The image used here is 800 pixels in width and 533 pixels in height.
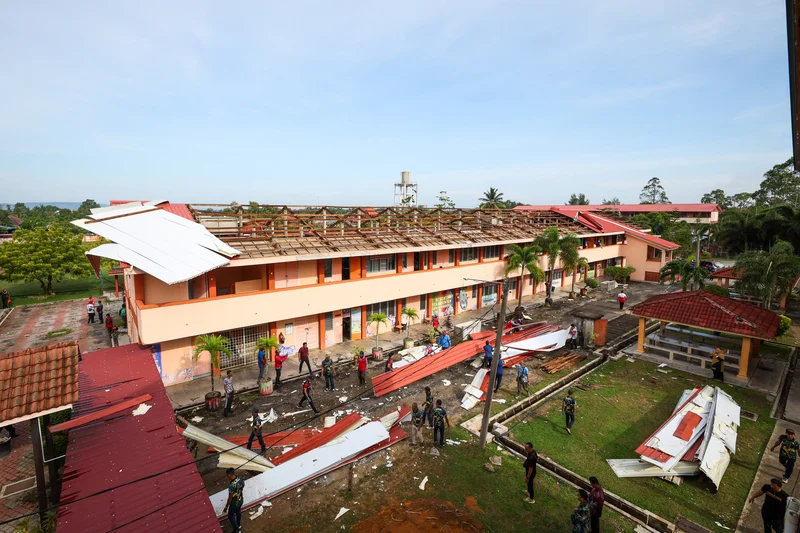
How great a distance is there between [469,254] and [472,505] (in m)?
23.1

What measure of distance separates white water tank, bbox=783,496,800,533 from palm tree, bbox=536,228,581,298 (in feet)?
84.3

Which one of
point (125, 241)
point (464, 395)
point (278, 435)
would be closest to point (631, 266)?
point (464, 395)

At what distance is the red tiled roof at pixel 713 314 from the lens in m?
18.9

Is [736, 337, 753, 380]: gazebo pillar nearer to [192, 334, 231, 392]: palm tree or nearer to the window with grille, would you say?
the window with grille

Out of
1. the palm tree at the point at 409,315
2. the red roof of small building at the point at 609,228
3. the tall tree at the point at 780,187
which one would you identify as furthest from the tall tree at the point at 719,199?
the palm tree at the point at 409,315

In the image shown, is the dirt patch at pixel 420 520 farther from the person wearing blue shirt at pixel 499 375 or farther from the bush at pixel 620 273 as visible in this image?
the bush at pixel 620 273

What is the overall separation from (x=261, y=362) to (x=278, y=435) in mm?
4770

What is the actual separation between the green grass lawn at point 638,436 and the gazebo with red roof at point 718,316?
8.64ft

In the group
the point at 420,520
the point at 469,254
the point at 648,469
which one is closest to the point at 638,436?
the point at 648,469

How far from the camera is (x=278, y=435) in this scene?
47.4ft

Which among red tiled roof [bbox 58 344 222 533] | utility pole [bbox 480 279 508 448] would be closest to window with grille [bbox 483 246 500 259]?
utility pole [bbox 480 279 508 448]

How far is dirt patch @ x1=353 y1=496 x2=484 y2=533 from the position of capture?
33.8 ft

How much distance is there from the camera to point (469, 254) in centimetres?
3266

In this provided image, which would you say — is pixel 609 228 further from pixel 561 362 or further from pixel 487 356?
pixel 487 356
